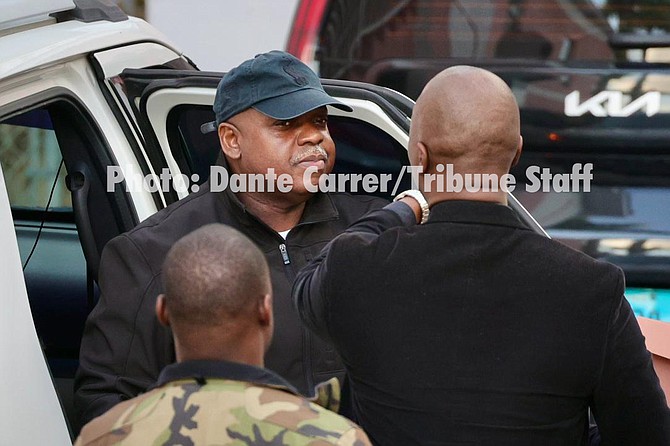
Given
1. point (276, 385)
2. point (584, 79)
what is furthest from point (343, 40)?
point (276, 385)

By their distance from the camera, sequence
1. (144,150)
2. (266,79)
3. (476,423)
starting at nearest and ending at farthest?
1. (476,423)
2. (266,79)
3. (144,150)

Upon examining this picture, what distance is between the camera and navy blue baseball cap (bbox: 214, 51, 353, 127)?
9.23 ft

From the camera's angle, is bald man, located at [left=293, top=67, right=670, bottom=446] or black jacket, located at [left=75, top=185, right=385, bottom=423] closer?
bald man, located at [left=293, top=67, right=670, bottom=446]

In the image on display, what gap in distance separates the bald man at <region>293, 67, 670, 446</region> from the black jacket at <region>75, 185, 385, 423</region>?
0.57 metres

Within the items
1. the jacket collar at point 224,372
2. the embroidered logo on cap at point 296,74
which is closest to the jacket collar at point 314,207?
the embroidered logo on cap at point 296,74

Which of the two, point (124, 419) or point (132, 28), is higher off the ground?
point (132, 28)

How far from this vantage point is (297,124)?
2869 mm

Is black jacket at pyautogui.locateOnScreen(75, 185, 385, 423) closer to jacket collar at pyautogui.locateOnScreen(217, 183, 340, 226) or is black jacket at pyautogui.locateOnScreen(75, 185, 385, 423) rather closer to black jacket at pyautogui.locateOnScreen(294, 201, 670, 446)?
jacket collar at pyautogui.locateOnScreen(217, 183, 340, 226)

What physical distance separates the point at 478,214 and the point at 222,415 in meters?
0.58

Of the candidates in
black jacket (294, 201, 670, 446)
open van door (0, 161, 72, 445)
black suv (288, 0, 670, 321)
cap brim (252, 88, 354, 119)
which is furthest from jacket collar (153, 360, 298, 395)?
black suv (288, 0, 670, 321)

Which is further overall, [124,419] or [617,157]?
[617,157]

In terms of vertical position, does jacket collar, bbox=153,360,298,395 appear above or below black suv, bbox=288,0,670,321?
above

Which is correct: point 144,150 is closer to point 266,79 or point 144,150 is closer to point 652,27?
point 266,79

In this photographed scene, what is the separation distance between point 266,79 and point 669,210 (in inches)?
116
